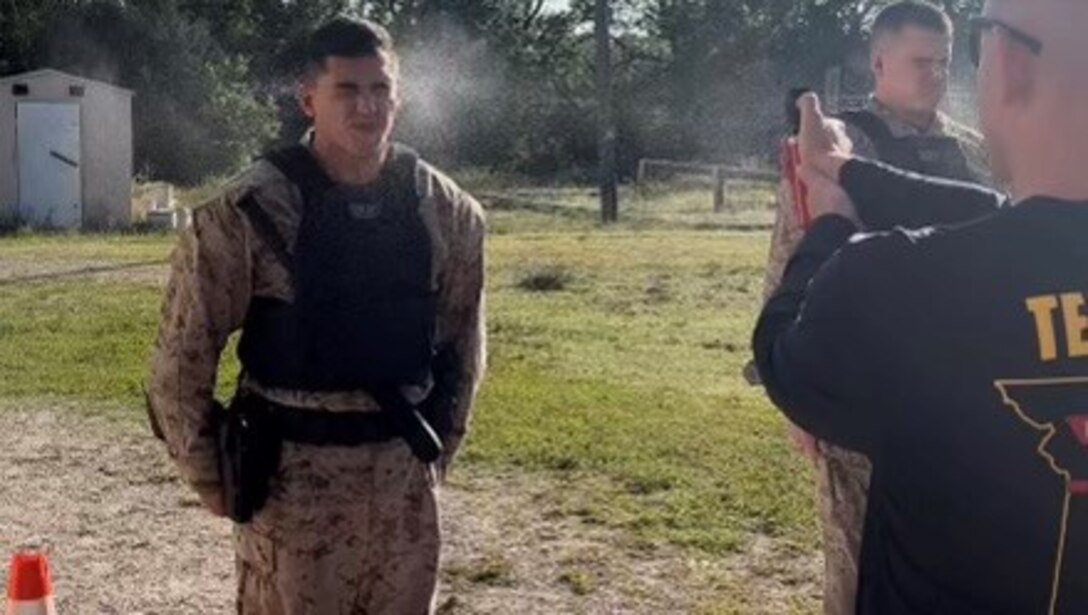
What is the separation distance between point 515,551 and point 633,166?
3619cm

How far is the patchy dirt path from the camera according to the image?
5.19 meters

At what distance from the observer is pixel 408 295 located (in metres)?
3.21

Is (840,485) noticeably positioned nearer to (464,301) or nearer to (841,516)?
(841,516)

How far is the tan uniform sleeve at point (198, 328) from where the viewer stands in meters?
3.07

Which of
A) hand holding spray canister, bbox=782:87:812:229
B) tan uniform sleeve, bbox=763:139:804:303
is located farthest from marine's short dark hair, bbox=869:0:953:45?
hand holding spray canister, bbox=782:87:812:229

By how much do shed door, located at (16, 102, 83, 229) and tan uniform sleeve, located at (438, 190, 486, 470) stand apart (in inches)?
813

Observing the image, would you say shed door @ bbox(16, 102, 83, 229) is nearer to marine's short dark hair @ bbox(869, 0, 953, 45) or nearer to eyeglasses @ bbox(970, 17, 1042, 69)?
marine's short dark hair @ bbox(869, 0, 953, 45)

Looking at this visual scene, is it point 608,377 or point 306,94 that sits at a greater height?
point 306,94

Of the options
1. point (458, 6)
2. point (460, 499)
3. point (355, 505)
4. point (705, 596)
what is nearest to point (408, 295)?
point (355, 505)

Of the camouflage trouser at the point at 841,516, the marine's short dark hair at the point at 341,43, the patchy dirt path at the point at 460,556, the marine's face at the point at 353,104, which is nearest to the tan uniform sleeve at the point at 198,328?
the marine's face at the point at 353,104

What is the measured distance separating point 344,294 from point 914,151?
1.42 m

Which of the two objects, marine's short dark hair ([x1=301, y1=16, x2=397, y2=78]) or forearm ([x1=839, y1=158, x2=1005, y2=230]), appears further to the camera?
marine's short dark hair ([x1=301, y1=16, x2=397, y2=78])

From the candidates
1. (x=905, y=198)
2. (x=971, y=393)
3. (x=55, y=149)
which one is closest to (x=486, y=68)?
(x=55, y=149)

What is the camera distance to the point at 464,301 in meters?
3.44
